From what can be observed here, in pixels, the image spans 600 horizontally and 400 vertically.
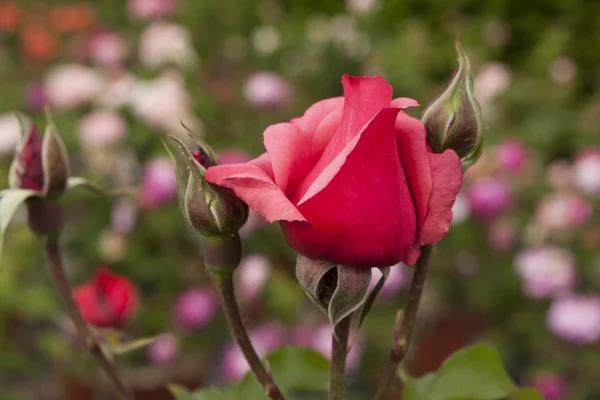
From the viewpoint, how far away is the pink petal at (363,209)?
1.09ft

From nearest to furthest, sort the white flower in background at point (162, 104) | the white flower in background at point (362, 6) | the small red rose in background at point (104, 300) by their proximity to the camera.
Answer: the small red rose in background at point (104, 300)
the white flower in background at point (162, 104)
the white flower in background at point (362, 6)

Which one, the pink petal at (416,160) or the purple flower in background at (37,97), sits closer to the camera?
the pink petal at (416,160)

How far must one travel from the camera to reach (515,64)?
313 cm

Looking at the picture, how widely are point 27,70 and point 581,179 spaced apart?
6.36ft

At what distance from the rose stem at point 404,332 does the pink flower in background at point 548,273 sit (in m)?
1.12

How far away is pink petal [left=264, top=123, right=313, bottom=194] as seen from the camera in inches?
14.1

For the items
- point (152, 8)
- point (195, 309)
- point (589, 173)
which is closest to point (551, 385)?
point (589, 173)

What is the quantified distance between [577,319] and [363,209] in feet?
3.75

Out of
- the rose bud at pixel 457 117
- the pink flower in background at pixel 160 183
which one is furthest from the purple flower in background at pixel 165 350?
the rose bud at pixel 457 117

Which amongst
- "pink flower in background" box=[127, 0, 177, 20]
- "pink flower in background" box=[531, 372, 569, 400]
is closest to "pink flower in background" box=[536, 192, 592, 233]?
"pink flower in background" box=[531, 372, 569, 400]

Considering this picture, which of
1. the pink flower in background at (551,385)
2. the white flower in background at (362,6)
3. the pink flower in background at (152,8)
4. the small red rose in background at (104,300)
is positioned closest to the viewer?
the small red rose in background at (104,300)

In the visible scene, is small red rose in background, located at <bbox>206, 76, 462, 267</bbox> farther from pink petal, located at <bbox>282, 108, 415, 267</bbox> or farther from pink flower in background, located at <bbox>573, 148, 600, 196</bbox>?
pink flower in background, located at <bbox>573, 148, 600, 196</bbox>

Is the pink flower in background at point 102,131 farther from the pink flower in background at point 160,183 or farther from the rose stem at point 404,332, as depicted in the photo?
the rose stem at point 404,332

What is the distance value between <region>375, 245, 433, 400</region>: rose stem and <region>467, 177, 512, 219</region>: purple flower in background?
117cm
